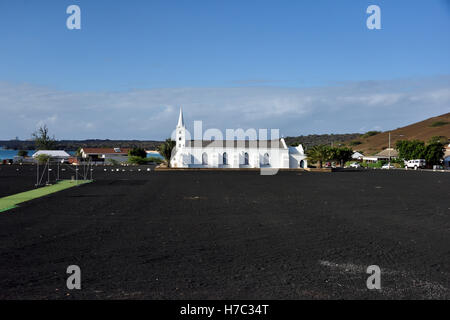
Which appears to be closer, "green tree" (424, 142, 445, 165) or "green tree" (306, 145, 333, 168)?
"green tree" (306, 145, 333, 168)

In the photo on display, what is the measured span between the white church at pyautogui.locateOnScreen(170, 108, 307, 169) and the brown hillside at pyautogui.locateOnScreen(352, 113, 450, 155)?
283 ft

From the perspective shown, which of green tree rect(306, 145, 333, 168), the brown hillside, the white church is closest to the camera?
green tree rect(306, 145, 333, 168)

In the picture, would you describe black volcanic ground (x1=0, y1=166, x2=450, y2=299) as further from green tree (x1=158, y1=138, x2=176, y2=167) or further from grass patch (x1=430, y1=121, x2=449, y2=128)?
Result: grass patch (x1=430, y1=121, x2=449, y2=128)

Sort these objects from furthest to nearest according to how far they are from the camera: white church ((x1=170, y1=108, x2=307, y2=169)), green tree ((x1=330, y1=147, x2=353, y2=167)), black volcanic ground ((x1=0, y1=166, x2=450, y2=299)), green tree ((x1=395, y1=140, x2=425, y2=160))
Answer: green tree ((x1=330, y1=147, x2=353, y2=167))
green tree ((x1=395, y1=140, x2=425, y2=160))
white church ((x1=170, y1=108, x2=307, y2=169))
black volcanic ground ((x1=0, y1=166, x2=450, y2=299))

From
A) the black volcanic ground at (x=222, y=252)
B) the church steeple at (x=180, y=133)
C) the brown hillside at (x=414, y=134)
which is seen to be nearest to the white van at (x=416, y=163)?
the church steeple at (x=180, y=133)

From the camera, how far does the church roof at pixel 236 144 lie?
72125mm

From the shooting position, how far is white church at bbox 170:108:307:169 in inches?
2790

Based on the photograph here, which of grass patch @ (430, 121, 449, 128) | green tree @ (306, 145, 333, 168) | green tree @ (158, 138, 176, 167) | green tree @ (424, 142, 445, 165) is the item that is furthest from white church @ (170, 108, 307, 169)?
Result: grass patch @ (430, 121, 449, 128)

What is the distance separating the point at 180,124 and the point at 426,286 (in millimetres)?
68742

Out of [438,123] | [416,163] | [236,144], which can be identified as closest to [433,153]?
[416,163]

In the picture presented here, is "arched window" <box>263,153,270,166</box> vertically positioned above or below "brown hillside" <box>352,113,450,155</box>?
below

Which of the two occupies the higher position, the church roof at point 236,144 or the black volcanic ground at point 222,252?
the church roof at point 236,144

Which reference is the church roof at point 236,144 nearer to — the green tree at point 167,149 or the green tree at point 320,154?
the green tree at point 167,149
